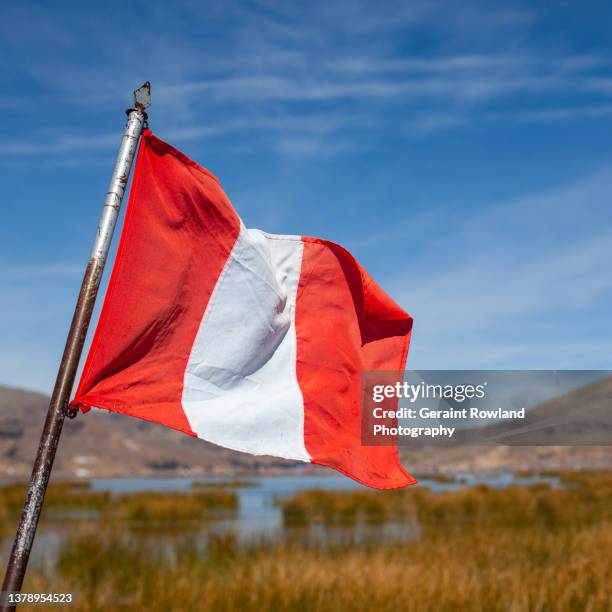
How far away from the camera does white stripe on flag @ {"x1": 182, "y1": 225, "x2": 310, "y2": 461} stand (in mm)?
4355

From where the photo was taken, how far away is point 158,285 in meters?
4.34

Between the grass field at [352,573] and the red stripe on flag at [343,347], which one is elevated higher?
the red stripe on flag at [343,347]

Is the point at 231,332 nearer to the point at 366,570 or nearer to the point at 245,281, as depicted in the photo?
the point at 245,281

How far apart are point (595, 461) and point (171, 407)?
5396 inches

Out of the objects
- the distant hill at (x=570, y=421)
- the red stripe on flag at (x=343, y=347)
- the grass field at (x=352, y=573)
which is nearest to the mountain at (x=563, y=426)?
the distant hill at (x=570, y=421)

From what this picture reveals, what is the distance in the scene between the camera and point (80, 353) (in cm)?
370

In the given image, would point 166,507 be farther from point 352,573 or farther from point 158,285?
point 158,285

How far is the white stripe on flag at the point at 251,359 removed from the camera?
4355 millimetres

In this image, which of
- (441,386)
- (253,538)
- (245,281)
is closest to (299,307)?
(245,281)

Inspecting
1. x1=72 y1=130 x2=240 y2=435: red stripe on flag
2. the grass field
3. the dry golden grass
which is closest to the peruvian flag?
x1=72 y1=130 x2=240 y2=435: red stripe on flag

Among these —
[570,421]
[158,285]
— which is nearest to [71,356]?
[158,285]

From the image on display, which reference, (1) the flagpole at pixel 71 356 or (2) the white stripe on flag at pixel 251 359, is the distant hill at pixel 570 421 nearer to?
(2) the white stripe on flag at pixel 251 359

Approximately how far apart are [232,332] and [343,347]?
88 centimetres

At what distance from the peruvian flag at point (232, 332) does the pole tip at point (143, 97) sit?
317 mm
